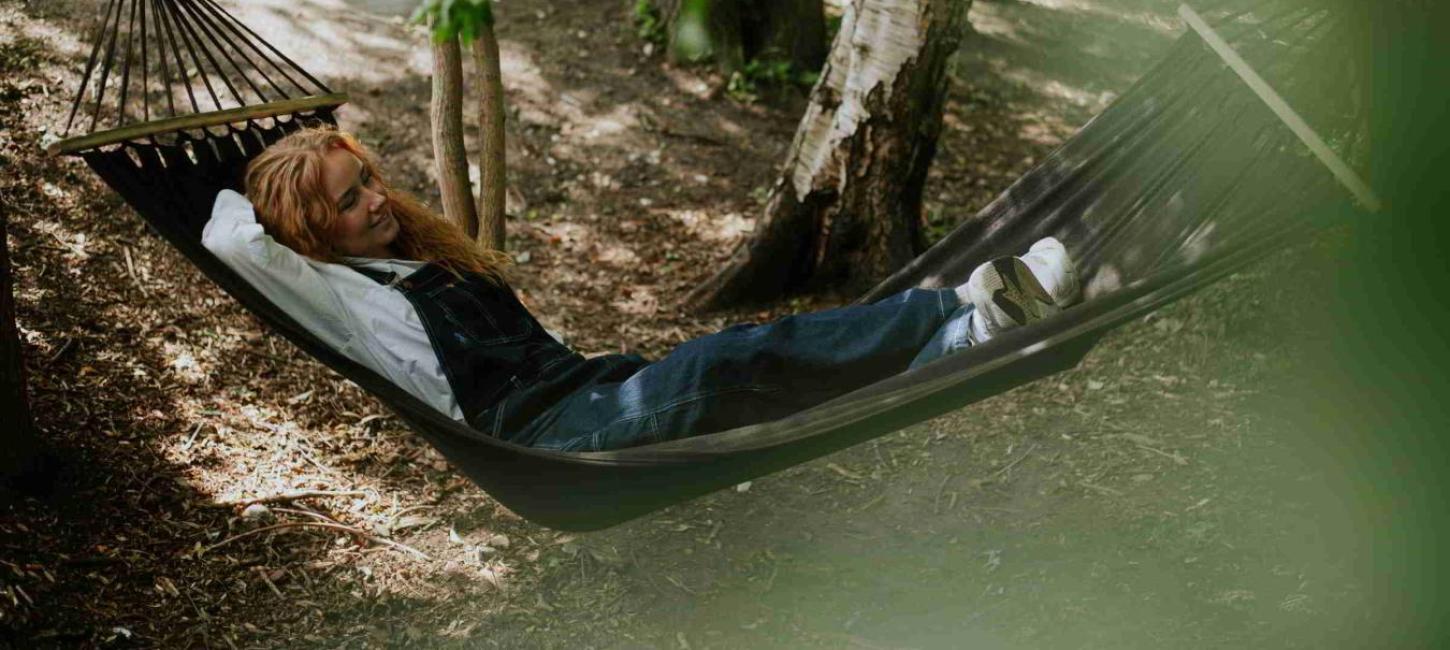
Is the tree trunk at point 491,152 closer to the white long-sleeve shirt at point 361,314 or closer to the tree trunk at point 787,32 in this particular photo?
the white long-sleeve shirt at point 361,314

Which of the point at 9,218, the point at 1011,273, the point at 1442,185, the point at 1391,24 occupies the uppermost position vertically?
the point at 1391,24

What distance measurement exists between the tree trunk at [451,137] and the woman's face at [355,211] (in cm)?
32

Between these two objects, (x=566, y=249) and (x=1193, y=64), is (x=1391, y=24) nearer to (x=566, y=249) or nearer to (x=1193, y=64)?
(x=1193, y=64)

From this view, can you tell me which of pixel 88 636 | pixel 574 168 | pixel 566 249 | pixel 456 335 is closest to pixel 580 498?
pixel 456 335

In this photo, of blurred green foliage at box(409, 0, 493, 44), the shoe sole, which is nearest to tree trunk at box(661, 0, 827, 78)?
the shoe sole

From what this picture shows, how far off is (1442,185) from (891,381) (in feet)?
3.09

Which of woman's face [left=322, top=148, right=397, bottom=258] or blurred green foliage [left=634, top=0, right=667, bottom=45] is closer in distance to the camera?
woman's face [left=322, top=148, right=397, bottom=258]

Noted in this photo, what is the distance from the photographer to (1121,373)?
116 inches

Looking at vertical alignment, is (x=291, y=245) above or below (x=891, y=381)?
below

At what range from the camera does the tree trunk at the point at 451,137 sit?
2.47 meters

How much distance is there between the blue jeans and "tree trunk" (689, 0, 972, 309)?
3.60ft

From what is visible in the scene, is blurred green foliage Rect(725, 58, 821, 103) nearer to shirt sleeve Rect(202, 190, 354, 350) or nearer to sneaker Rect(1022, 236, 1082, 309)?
sneaker Rect(1022, 236, 1082, 309)

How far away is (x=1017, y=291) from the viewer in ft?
6.50

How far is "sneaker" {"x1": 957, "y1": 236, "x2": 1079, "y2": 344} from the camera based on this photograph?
196 cm
